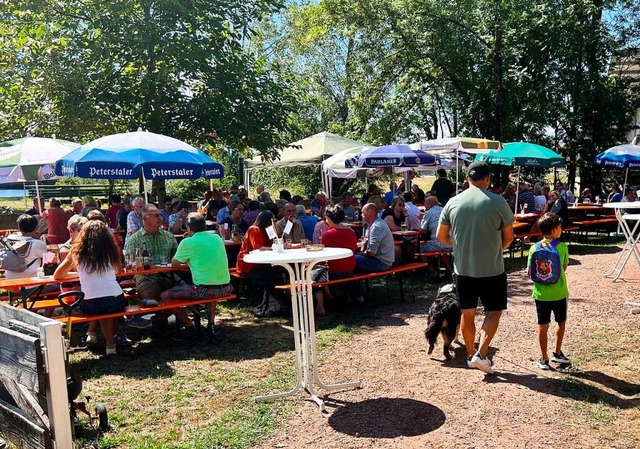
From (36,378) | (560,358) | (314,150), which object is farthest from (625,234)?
(314,150)

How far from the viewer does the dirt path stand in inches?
151

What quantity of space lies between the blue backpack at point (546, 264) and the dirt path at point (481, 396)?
80 cm

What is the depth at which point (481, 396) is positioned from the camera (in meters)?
4.48

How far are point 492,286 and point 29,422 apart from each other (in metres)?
3.43

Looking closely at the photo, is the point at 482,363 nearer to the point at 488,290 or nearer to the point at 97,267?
the point at 488,290

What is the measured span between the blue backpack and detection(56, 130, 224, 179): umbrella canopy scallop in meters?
4.29

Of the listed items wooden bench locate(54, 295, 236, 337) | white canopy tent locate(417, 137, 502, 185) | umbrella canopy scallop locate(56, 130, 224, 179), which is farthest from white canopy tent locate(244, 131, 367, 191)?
wooden bench locate(54, 295, 236, 337)

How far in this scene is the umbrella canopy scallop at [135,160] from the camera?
6.92 m

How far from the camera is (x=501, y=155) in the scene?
1223cm

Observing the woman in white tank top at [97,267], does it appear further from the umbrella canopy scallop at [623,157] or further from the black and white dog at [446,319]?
the umbrella canopy scallop at [623,157]

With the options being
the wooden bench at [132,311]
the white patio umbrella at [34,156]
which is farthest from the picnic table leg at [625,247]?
the white patio umbrella at [34,156]

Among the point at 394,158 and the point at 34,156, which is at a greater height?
the point at 34,156

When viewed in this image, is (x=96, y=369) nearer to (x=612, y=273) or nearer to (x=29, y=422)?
(x=29, y=422)

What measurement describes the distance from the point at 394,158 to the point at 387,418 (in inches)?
297
